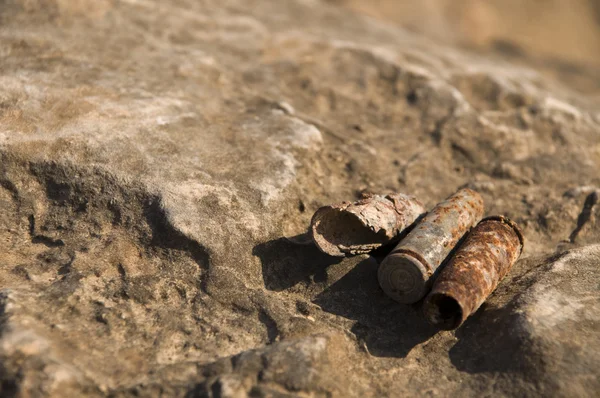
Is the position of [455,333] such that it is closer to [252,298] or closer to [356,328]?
[356,328]

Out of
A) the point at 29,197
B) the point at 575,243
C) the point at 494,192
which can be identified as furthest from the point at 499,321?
the point at 29,197

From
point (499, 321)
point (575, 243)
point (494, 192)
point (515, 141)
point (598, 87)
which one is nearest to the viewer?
point (499, 321)

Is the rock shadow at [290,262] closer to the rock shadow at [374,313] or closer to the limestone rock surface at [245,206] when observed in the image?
the limestone rock surface at [245,206]

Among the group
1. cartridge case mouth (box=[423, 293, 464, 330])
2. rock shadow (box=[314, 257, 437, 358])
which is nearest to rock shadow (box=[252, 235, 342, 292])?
rock shadow (box=[314, 257, 437, 358])

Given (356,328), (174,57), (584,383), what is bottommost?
(356,328)

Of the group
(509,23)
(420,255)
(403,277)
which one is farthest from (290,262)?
(509,23)

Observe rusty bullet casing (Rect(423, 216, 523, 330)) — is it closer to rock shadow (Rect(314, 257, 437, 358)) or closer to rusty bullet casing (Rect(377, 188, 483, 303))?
rusty bullet casing (Rect(377, 188, 483, 303))

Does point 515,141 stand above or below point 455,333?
above

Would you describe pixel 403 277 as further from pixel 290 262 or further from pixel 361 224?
pixel 290 262
